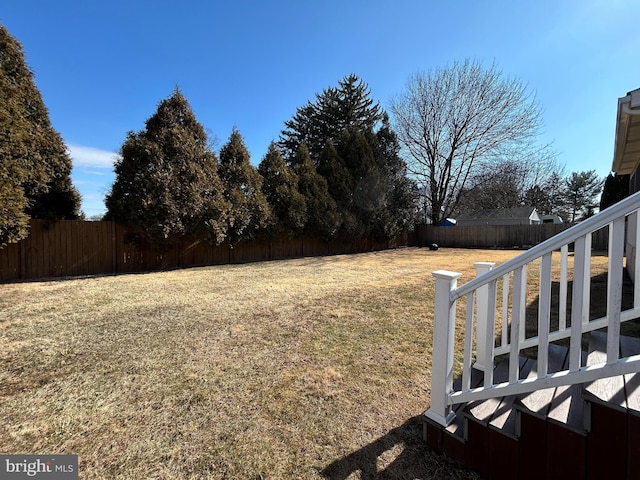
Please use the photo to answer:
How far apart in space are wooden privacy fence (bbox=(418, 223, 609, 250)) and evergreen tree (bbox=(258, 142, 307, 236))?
1131 centimetres

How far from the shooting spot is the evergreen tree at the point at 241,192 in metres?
9.89

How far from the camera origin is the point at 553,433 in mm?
1248

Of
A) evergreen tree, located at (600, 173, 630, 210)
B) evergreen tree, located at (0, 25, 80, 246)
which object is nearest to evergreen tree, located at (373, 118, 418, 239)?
evergreen tree, located at (600, 173, 630, 210)

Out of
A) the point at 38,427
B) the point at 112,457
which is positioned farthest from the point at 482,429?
the point at 38,427

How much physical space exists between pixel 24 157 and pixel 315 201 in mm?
9231

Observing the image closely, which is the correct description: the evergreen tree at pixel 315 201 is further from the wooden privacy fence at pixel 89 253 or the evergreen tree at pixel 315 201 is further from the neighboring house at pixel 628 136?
the neighboring house at pixel 628 136

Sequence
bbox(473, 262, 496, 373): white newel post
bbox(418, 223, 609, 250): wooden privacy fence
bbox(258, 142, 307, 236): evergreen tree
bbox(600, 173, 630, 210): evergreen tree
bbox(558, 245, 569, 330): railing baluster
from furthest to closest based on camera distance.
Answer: bbox(418, 223, 609, 250): wooden privacy fence, bbox(600, 173, 630, 210): evergreen tree, bbox(258, 142, 307, 236): evergreen tree, bbox(473, 262, 496, 373): white newel post, bbox(558, 245, 569, 330): railing baluster

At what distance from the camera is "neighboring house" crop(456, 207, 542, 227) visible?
22000 mm

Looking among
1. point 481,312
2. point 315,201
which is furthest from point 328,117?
point 481,312

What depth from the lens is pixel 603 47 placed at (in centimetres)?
625

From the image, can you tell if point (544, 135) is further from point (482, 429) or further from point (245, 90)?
point (482, 429)

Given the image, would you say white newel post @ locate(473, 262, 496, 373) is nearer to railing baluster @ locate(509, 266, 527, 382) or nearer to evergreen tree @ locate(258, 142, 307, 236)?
railing baluster @ locate(509, 266, 527, 382)

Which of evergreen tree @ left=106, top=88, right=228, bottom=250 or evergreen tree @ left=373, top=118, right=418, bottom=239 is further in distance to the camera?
evergreen tree @ left=373, top=118, right=418, bottom=239

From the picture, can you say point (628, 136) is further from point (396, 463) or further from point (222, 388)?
point (222, 388)
